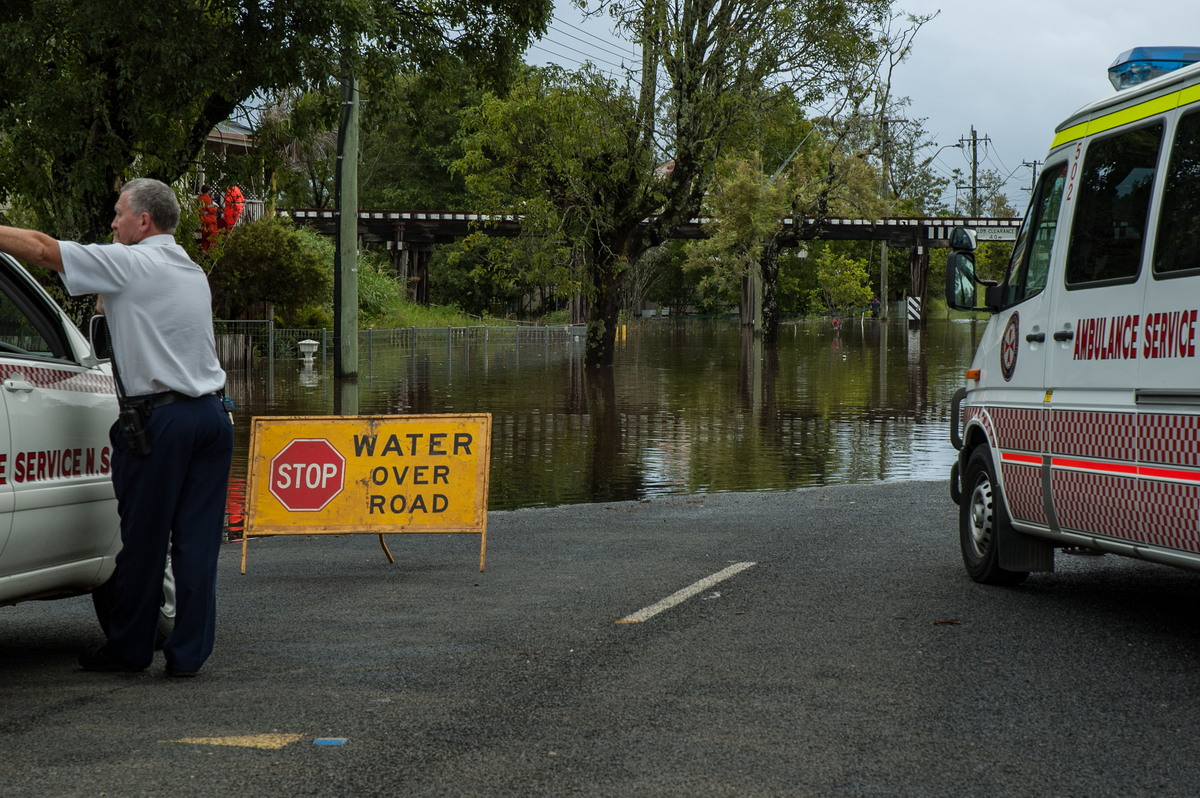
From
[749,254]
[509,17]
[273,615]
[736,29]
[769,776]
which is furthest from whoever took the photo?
[749,254]

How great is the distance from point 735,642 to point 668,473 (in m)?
8.59

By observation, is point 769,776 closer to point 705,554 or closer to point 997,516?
point 997,516

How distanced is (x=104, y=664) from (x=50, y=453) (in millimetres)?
976

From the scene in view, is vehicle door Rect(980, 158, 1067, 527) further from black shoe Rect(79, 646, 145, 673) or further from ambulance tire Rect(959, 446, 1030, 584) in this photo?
black shoe Rect(79, 646, 145, 673)

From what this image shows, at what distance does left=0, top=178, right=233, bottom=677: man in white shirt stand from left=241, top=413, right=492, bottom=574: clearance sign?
3.25 m

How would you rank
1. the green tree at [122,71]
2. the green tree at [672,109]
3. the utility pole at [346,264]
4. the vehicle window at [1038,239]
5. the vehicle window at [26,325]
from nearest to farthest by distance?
the vehicle window at [26,325], the vehicle window at [1038,239], the green tree at [122,71], the utility pole at [346,264], the green tree at [672,109]

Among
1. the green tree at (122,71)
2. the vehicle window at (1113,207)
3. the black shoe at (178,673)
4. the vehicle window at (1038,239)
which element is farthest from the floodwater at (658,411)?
the vehicle window at (1113,207)

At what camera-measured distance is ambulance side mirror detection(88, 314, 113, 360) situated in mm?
6223

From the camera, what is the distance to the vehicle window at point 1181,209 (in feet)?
20.2

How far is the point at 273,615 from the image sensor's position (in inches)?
305

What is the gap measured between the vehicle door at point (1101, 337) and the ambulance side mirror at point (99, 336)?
4.43 meters

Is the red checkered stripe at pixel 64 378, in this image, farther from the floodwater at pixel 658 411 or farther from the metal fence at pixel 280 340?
the metal fence at pixel 280 340

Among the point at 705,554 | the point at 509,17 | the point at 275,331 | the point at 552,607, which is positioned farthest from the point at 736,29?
the point at 552,607

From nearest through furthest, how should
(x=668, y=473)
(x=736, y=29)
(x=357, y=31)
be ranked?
(x=357, y=31)
(x=668, y=473)
(x=736, y=29)
